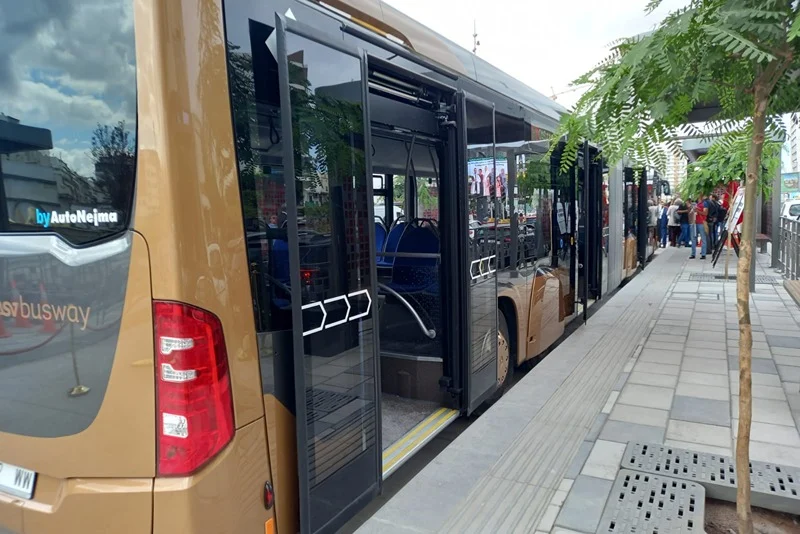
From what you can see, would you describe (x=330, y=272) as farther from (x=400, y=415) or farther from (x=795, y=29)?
(x=400, y=415)

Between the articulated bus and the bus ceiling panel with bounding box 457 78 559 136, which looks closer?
the articulated bus

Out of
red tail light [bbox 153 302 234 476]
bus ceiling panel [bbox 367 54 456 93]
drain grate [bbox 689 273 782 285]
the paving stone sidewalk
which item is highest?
bus ceiling panel [bbox 367 54 456 93]

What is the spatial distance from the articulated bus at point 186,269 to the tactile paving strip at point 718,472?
1.67m

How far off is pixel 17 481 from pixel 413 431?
231 centimetres

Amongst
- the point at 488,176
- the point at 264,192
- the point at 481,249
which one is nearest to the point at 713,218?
the point at 488,176

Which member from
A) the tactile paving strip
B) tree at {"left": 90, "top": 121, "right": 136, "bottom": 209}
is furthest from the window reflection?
the tactile paving strip

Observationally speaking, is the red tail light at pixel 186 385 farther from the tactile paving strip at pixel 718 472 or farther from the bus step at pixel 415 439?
the tactile paving strip at pixel 718 472

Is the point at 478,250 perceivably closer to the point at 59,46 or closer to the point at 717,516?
the point at 717,516

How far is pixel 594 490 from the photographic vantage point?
3.07 metres

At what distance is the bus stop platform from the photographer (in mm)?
2926

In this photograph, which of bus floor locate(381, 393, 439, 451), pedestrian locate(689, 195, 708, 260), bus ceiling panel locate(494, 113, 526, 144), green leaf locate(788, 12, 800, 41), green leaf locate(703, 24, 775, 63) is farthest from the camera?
pedestrian locate(689, 195, 708, 260)

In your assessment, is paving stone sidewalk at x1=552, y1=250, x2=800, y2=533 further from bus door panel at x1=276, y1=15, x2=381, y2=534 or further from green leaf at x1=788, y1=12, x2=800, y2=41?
green leaf at x1=788, y1=12, x2=800, y2=41

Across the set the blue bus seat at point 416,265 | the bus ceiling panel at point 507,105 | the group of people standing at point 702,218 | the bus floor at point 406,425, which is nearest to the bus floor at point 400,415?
the bus floor at point 406,425

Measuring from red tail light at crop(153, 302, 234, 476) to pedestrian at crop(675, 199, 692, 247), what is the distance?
19352 mm
